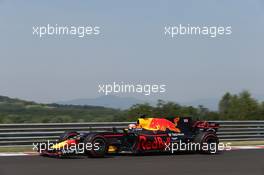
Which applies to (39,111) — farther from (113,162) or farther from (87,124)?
(113,162)

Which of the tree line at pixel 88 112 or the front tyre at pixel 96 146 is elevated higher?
the tree line at pixel 88 112

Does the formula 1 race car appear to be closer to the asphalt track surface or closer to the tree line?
the asphalt track surface

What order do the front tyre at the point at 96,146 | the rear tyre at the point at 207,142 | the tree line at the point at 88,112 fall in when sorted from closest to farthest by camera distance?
the front tyre at the point at 96,146, the rear tyre at the point at 207,142, the tree line at the point at 88,112

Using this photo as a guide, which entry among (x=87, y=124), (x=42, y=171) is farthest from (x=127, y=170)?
(x=87, y=124)

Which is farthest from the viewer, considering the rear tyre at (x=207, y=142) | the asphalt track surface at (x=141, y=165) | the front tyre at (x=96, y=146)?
the rear tyre at (x=207, y=142)

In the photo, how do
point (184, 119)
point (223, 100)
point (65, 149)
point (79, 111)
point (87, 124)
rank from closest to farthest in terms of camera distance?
point (65, 149) < point (184, 119) < point (87, 124) < point (79, 111) < point (223, 100)

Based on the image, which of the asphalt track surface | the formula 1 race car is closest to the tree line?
the formula 1 race car

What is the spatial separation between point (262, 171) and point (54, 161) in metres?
4.73

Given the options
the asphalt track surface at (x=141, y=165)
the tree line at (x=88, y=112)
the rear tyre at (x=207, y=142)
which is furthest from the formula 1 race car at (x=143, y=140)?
the tree line at (x=88, y=112)

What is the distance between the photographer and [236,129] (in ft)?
70.9

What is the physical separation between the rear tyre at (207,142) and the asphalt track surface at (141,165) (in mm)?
448

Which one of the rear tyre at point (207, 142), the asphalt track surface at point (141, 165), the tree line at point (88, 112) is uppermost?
the tree line at point (88, 112)

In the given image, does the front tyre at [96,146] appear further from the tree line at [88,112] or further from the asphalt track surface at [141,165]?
the tree line at [88,112]

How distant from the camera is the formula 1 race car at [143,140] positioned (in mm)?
14672
